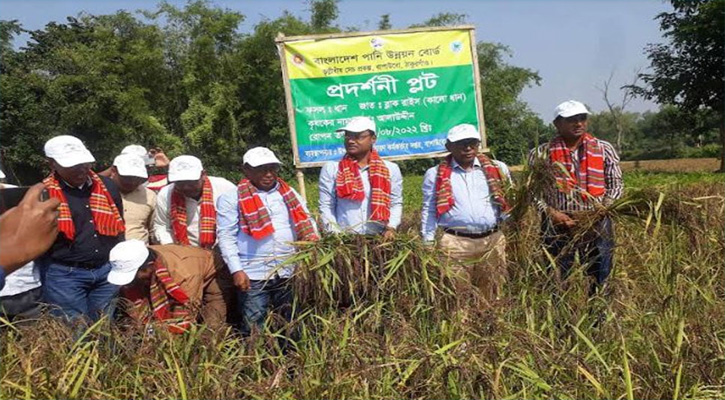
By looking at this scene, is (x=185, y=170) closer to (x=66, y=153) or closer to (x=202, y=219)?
(x=202, y=219)

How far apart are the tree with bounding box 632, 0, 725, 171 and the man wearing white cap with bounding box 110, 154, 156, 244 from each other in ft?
65.4

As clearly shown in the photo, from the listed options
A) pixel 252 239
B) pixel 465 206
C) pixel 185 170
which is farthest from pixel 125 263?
pixel 465 206

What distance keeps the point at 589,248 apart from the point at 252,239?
6.91ft

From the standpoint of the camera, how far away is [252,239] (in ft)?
12.2

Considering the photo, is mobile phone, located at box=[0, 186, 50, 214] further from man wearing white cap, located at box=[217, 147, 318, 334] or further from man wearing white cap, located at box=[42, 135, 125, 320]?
man wearing white cap, located at box=[217, 147, 318, 334]

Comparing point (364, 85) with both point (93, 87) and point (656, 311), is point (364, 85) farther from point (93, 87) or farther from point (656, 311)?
point (93, 87)

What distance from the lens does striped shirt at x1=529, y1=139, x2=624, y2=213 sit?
3.98 m

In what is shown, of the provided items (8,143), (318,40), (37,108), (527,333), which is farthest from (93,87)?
(527,333)

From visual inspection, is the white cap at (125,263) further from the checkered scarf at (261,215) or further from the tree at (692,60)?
the tree at (692,60)

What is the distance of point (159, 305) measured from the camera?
10.9ft

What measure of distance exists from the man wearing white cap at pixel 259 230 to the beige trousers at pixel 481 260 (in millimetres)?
853

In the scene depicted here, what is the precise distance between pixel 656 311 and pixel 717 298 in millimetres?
705

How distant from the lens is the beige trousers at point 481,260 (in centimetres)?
343

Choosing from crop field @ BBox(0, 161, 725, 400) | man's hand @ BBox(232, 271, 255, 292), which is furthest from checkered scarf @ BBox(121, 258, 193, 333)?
crop field @ BBox(0, 161, 725, 400)
